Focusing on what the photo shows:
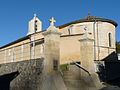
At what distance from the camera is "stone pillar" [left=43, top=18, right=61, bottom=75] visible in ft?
40.8

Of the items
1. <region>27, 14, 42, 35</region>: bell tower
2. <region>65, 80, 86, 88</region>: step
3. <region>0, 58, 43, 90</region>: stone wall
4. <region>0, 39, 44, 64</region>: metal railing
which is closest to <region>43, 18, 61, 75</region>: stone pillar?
<region>65, 80, 86, 88</region>: step

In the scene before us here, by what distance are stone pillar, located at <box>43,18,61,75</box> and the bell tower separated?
26217mm

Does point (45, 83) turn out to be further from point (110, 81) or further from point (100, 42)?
point (100, 42)

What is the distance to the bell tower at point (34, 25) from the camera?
39000 mm

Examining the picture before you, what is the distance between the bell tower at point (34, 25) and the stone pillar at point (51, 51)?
26.2 metres

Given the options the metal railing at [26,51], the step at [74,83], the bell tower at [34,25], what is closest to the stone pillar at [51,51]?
the step at [74,83]

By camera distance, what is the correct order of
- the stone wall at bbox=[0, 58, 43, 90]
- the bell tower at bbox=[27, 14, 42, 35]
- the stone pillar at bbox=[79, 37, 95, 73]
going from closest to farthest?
the stone wall at bbox=[0, 58, 43, 90], the stone pillar at bbox=[79, 37, 95, 73], the bell tower at bbox=[27, 14, 42, 35]

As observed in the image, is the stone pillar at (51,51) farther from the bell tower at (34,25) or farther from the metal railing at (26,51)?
the bell tower at (34,25)

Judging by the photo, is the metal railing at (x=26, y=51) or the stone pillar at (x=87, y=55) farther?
the metal railing at (x=26, y=51)

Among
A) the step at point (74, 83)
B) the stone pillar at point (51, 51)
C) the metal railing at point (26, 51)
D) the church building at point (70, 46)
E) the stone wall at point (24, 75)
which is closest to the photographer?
the stone pillar at point (51, 51)

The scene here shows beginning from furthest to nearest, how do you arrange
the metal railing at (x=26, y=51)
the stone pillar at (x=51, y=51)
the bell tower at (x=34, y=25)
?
the bell tower at (x=34, y=25) → the metal railing at (x=26, y=51) → the stone pillar at (x=51, y=51)

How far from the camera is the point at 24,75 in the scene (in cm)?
1541

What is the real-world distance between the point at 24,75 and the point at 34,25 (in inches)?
962

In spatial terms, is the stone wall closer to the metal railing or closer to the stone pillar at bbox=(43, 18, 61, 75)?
the stone pillar at bbox=(43, 18, 61, 75)
